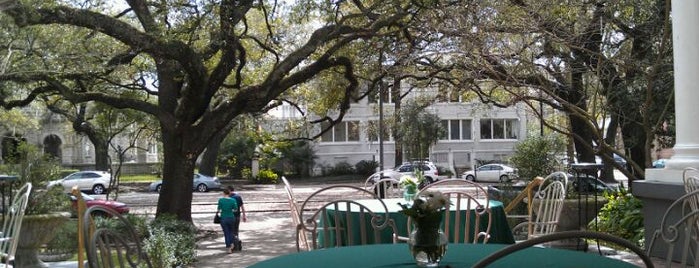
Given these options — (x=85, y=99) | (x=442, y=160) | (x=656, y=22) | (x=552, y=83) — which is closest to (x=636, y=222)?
(x=656, y=22)

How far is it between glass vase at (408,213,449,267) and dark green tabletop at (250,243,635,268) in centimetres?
6

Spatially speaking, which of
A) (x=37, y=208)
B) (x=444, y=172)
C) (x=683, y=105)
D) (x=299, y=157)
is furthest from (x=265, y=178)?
(x=683, y=105)

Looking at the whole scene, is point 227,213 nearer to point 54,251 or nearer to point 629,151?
point 54,251

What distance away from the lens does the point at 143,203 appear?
27031mm

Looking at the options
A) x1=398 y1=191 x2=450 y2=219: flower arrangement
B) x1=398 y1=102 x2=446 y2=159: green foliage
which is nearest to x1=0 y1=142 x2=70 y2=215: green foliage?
x1=398 y1=191 x2=450 y2=219: flower arrangement

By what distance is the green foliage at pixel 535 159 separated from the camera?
50.5 ft

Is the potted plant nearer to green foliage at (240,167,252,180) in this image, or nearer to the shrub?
the shrub

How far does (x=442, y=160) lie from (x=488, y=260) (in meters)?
46.2

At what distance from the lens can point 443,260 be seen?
3016 millimetres

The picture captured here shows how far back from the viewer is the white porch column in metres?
6.60

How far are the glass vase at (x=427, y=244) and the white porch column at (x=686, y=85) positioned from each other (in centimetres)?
468

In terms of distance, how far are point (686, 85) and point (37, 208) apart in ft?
26.7

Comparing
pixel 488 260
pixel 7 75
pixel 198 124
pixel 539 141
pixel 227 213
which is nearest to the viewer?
pixel 488 260

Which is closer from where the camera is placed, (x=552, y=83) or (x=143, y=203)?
(x=552, y=83)
